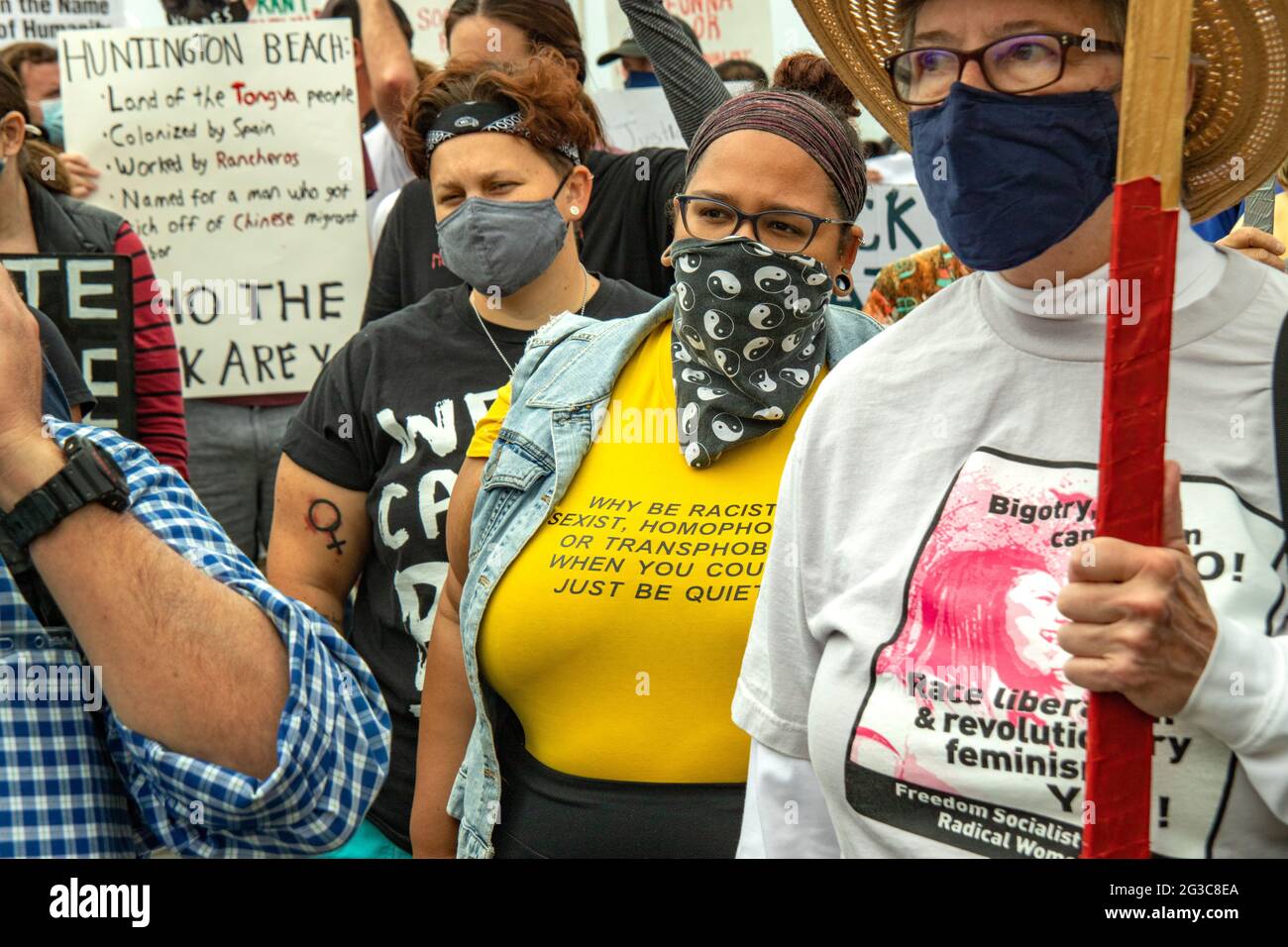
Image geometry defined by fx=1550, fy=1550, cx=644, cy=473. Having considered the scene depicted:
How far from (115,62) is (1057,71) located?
4502 mm

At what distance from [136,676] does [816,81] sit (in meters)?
2.00

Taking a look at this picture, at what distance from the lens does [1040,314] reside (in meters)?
1.88

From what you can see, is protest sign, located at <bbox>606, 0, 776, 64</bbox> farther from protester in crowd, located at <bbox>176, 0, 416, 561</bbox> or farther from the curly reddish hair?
the curly reddish hair

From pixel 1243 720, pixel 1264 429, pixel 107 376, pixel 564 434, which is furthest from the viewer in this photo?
pixel 107 376

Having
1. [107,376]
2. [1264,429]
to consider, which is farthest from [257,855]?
[107,376]

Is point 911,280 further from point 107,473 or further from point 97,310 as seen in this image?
point 107,473

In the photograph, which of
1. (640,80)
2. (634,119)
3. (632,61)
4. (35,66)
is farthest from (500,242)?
(35,66)

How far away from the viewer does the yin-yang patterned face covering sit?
8.75 ft

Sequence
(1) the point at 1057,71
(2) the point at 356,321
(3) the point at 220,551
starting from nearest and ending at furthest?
(1) the point at 1057,71 < (3) the point at 220,551 < (2) the point at 356,321

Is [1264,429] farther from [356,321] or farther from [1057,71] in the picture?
[356,321]

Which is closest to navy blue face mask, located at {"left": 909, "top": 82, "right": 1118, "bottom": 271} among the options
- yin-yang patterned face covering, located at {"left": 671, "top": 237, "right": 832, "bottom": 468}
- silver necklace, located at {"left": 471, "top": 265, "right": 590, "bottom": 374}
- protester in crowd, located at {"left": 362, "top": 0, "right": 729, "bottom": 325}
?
yin-yang patterned face covering, located at {"left": 671, "top": 237, "right": 832, "bottom": 468}

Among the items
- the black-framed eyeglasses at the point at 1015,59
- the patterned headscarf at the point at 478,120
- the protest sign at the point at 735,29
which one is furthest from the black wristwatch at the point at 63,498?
the protest sign at the point at 735,29

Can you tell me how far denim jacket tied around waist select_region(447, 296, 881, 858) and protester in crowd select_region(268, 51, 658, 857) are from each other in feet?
1.67

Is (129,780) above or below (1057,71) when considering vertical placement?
below
